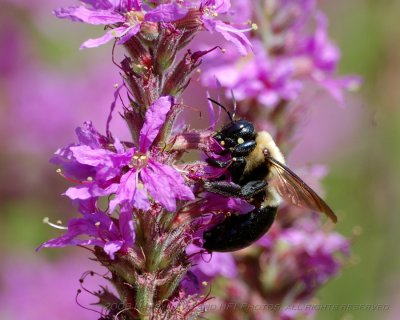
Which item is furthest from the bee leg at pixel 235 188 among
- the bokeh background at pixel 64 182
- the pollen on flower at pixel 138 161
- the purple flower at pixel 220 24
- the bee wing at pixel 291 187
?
the bokeh background at pixel 64 182

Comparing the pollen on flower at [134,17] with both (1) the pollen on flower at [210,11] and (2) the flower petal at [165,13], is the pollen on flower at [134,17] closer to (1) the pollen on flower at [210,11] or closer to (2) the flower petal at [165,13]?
(2) the flower petal at [165,13]

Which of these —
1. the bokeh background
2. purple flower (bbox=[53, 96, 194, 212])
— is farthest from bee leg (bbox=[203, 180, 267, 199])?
the bokeh background

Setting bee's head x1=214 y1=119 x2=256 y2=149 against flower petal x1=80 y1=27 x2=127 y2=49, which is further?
bee's head x1=214 y1=119 x2=256 y2=149

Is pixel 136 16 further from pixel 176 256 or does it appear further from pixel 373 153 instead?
pixel 373 153

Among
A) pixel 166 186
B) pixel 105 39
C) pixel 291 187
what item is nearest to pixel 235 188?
pixel 291 187

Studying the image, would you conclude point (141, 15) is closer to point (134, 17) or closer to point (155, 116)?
point (134, 17)

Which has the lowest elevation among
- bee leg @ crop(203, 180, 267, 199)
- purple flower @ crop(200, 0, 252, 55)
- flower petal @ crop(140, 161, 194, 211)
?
flower petal @ crop(140, 161, 194, 211)

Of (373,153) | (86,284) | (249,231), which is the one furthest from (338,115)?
(249,231)

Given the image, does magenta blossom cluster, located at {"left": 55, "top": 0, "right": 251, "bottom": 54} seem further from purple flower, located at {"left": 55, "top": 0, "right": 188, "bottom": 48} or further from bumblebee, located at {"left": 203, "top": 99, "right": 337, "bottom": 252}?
bumblebee, located at {"left": 203, "top": 99, "right": 337, "bottom": 252}
